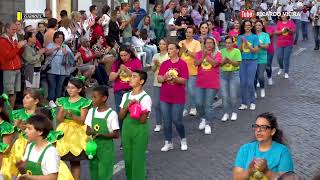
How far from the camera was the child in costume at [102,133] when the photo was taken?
8758 millimetres

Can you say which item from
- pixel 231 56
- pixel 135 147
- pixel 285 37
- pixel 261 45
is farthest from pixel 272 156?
pixel 285 37

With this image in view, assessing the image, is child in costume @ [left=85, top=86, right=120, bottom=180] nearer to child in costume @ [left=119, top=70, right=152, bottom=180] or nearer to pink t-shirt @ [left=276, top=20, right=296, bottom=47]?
child in costume @ [left=119, top=70, right=152, bottom=180]

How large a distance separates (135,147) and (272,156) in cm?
298

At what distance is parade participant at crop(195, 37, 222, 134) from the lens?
12.9 metres

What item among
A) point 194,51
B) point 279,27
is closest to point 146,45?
point 279,27

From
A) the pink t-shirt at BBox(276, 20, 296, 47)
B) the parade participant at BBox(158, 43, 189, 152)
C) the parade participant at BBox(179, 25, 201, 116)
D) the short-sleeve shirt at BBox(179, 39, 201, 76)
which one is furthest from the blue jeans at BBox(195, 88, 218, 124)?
the pink t-shirt at BBox(276, 20, 296, 47)

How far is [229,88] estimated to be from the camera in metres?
14.1

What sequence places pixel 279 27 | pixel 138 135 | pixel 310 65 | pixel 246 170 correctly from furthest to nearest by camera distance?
pixel 310 65, pixel 279 27, pixel 138 135, pixel 246 170

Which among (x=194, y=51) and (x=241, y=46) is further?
(x=241, y=46)

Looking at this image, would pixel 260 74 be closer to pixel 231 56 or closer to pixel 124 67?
pixel 231 56

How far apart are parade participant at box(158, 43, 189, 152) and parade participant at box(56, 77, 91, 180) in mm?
2561

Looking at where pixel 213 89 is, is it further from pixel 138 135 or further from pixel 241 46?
pixel 138 135

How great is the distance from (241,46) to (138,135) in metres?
6.18

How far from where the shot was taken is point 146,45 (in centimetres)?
2139
